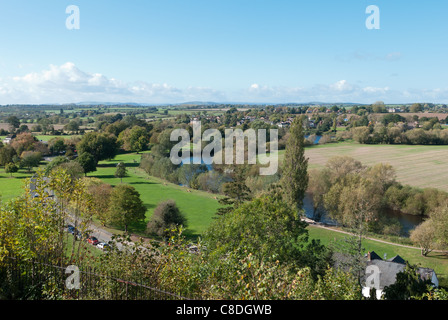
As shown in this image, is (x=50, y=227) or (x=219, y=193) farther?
(x=219, y=193)

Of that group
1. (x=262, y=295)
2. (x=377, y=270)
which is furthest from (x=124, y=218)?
(x=262, y=295)

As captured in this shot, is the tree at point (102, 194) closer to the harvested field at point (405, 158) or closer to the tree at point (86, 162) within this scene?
the tree at point (86, 162)

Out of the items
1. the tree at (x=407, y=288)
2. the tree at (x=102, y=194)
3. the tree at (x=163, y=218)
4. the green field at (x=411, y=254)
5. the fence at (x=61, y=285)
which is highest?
the fence at (x=61, y=285)

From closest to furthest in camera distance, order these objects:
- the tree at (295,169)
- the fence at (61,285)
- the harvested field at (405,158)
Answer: the fence at (61,285), the tree at (295,169), the harvested field at (405,158)

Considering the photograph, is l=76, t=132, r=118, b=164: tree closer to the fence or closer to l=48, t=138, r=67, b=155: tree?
l=48, t=138, r=67, b=155: tree

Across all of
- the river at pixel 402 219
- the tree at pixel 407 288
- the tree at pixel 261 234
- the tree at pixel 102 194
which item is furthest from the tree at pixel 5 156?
the tree at pixel 407 288

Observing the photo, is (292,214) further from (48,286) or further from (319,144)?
(319,144)
